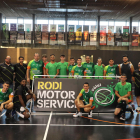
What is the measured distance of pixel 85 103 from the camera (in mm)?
6594

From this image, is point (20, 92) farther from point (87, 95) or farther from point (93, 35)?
point (93, 35)

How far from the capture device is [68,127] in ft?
17.5

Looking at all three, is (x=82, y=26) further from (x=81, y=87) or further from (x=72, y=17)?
(x=81, y=87)

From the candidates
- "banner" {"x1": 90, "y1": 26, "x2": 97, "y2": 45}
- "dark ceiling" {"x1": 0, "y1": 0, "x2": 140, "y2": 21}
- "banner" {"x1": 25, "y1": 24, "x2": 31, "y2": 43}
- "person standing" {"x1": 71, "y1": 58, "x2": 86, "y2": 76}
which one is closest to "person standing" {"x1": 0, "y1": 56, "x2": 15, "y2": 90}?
"person standing" {"x1": 71, "y1": 58, "x2": 86, "y2": 76}

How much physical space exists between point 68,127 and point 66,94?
1760 millimetres

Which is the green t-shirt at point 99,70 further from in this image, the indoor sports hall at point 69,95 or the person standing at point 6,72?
the person standing at point 6,72

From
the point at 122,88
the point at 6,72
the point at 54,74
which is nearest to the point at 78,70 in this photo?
the point at 54,74

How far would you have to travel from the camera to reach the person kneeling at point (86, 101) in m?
6.46

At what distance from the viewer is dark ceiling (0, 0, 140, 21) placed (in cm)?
1855

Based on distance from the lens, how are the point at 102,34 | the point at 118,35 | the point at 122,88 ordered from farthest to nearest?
1. the point at 118,35
2. the point at 102,34
3. the point at 122,88

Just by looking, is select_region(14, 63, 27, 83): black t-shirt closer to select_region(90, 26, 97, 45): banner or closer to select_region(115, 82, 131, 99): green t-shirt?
select_region(115, 82, 131, 99): green t-shirt

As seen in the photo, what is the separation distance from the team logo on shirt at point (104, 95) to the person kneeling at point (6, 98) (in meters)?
3.14

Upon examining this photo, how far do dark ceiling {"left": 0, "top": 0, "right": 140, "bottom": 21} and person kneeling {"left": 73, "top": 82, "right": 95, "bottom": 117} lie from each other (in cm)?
1397

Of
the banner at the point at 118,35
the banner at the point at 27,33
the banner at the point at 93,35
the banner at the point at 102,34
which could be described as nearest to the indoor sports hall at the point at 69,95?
the banner at the point at 27,33
